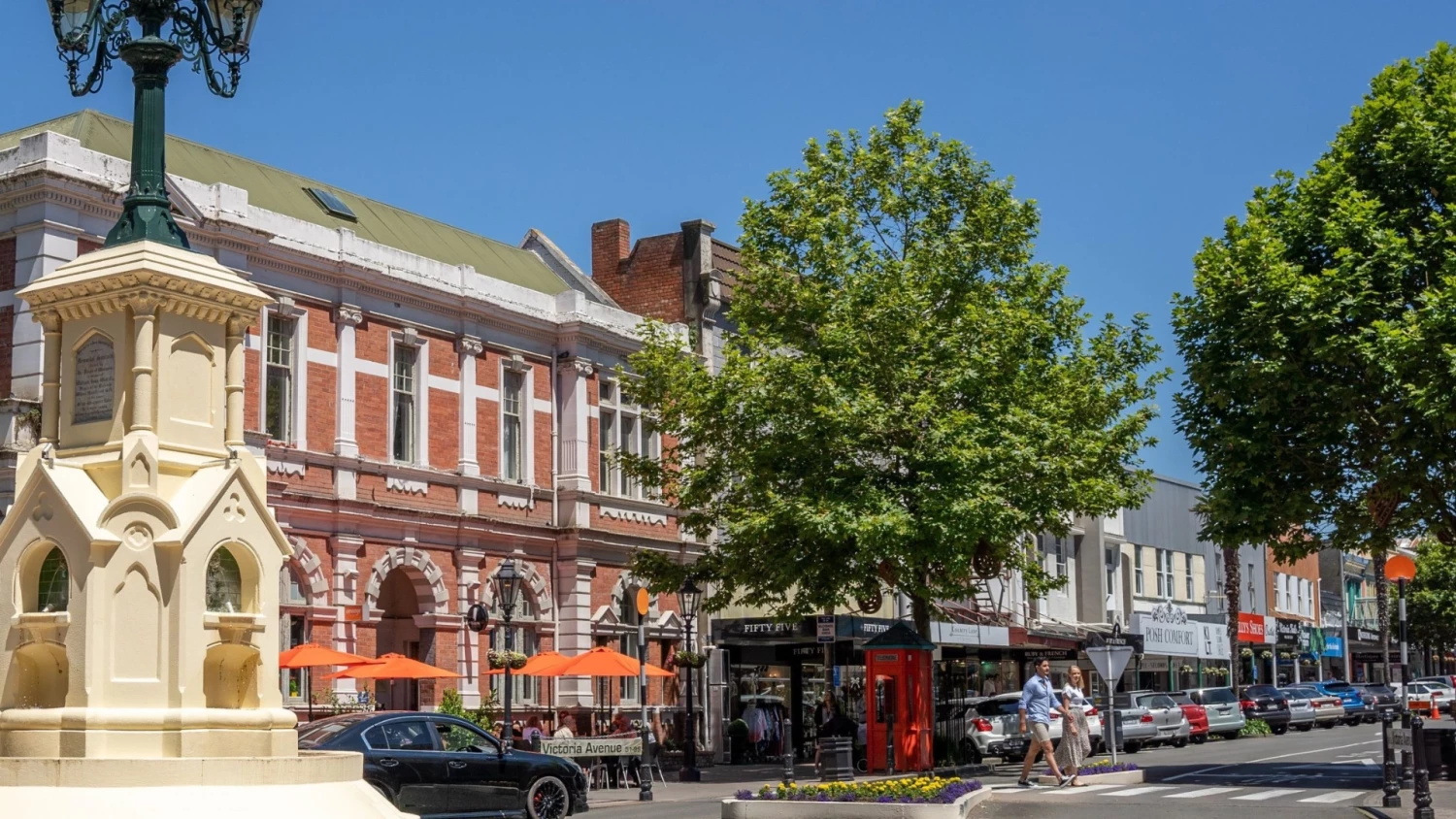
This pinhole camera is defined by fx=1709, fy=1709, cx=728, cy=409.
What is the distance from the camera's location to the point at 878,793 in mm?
19766

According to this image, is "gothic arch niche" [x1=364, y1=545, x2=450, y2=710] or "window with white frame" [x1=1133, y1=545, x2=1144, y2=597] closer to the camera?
"gothic arch niche" [x1=364, y1=545, x2=450, y2=710]

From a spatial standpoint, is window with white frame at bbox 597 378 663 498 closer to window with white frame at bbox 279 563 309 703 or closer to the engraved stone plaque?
window with white frame at bbox 279 563 309 703

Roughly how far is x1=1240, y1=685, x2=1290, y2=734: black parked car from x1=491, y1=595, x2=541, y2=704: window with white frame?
87.8 feet

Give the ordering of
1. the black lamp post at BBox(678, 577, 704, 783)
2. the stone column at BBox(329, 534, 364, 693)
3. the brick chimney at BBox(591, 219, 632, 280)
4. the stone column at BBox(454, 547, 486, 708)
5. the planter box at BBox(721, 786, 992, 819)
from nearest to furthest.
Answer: the planter box at BBox(721, 786, 992, 819)
the stone column at BBox(329, 534, 364, 693)
the black lamp post at BBox(678, 577, 704, 783)
the stone column at BBox(454, 547, 486, 708)
the brick chimney at BBox(591, 219, 632, 280)

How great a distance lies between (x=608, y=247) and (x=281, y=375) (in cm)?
1536

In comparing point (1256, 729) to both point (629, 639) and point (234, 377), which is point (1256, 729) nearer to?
point (629, 639)

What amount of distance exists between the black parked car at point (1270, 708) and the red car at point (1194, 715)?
6.07 meters

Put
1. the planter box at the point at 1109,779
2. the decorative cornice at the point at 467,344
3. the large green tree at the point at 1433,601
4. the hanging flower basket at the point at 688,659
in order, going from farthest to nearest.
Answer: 1. the large green tree at the point at 1433,601
2. the decorative cornice at the point at 467,344
3. the hanging flower basket at the point at 688,659
4. the planter box at the point at 1109,779

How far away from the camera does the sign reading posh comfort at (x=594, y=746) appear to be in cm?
2892

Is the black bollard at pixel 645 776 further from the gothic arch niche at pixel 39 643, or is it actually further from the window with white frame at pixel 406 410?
the gothic arch niche at pixel 39 643

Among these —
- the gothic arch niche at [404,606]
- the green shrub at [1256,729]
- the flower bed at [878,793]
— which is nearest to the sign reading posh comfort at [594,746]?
the gothic arch niche at [404,606]

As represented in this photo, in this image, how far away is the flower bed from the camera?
19562 millimetres

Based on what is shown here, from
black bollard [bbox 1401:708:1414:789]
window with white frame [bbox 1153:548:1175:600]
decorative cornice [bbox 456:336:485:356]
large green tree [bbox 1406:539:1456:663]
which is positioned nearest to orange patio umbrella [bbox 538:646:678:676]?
decorative cornice [bbox 456:336:485:356]

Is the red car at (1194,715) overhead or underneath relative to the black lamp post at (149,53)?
underneath
